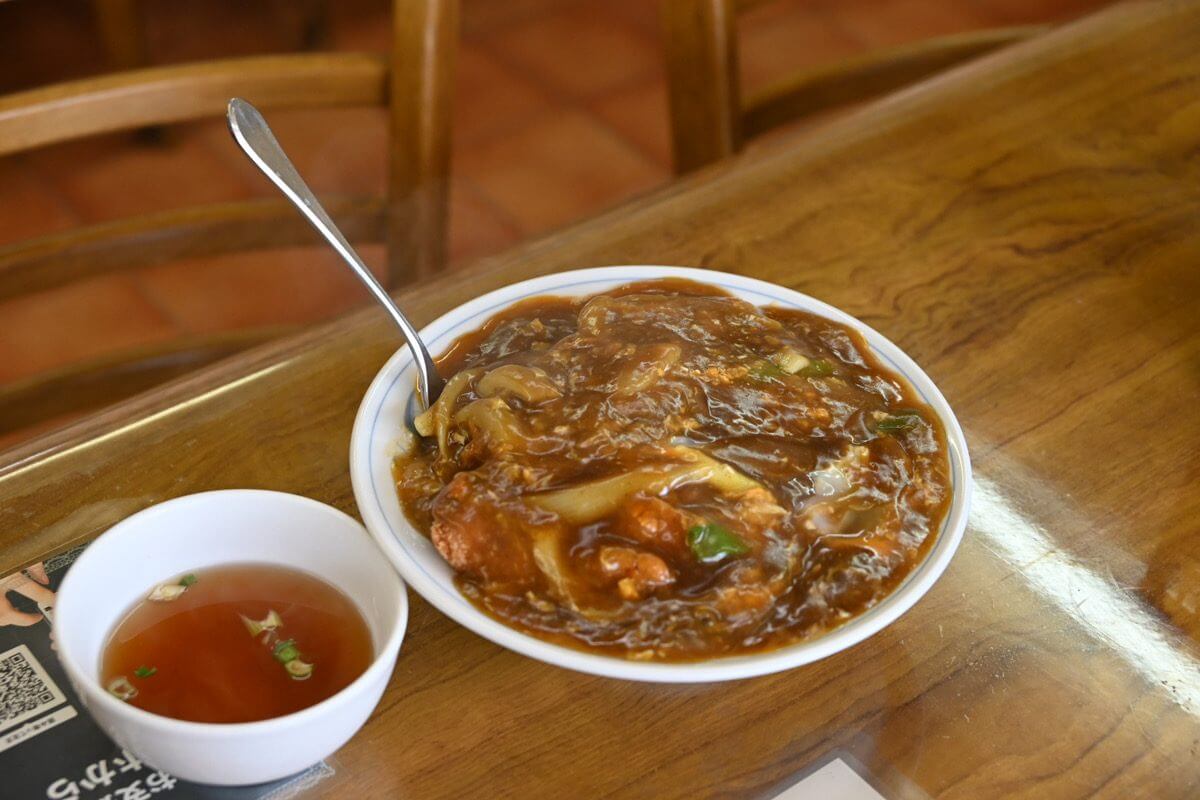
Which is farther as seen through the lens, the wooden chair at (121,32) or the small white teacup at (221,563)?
the wooden chair at (121,32)

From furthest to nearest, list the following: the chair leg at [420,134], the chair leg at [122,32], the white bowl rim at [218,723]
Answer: the chair leg at [122,32], the chair leg at [420,134], the white bowl rim at [218,723]

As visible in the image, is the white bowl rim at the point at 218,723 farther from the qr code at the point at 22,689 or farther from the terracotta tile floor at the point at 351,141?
the terracotta tile floor at the point at 351,141

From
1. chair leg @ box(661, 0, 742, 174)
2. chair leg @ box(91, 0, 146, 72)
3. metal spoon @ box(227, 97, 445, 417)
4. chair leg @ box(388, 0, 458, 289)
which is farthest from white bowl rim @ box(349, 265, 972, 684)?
chair leg @ box(91, 0, 146, 72)

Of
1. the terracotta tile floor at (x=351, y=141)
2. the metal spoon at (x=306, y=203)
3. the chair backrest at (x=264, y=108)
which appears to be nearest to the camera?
the metal spoon at (x=306, y=203)

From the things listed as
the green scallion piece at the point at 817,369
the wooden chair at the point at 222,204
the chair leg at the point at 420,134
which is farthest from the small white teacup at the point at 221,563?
the chair leg at the point at 420,134

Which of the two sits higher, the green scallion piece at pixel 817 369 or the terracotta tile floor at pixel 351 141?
the green scallion piece at pixel 817 369

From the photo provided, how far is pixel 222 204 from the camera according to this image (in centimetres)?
172

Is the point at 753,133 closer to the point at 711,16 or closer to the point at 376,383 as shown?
the point at 711,16

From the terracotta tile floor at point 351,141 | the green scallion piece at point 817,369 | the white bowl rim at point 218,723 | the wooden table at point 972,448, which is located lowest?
the terracotta tile floor at point 351,141

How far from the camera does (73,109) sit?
4.78 ft

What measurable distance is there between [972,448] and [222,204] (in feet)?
3.54

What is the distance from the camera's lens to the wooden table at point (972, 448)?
1.00m

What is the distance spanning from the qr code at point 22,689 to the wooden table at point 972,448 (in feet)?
0.38

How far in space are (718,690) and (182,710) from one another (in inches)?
17.0
